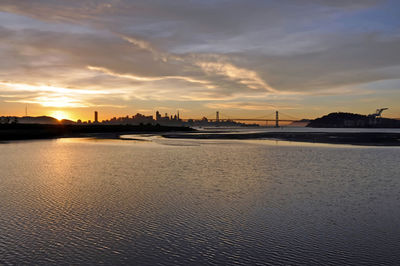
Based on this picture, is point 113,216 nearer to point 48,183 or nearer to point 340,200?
point 48,183

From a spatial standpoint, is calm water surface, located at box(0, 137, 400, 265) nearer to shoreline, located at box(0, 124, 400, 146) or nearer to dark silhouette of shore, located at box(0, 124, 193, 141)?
shoreline, located at box(0, 124, 400, 146)

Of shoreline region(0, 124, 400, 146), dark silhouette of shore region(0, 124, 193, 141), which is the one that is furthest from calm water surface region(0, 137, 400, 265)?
dark silhouette of shore region(0, 124, 193, 141)

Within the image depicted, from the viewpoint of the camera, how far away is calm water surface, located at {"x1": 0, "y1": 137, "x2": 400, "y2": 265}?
731cm

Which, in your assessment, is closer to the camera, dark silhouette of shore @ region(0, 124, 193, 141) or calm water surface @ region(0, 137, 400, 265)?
calm water surface @ region(0, 137, 400, 265)

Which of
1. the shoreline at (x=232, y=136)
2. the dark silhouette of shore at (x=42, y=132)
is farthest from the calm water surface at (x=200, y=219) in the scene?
the dark silhouette of shore at (x=42, y=132)

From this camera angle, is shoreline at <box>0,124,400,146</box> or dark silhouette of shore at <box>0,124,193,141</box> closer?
shoreline at <box>0,124,400,146</box>

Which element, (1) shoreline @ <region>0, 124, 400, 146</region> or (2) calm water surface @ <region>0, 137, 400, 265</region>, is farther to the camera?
(1) shoreline @ <region>0, 124, 400, 146</region>

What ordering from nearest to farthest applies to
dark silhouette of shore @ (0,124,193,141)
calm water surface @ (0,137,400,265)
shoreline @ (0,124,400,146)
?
calm water surface @ (0,137,400,265)
shoreline @ (0,124,400,146)
dark silhouette of shore @ (0,124,193,141)

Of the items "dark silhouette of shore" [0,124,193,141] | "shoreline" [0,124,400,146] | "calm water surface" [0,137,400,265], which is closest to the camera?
"calm water surface" [0,137,400,265]

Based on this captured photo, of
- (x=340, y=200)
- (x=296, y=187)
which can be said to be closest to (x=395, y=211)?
(x=340, y=200)

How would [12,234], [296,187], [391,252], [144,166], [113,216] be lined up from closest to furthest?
[391,252], [12,234], [113,216], [296,187], [144,166]

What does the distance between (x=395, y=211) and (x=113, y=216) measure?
32.2 feet

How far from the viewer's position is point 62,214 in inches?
418

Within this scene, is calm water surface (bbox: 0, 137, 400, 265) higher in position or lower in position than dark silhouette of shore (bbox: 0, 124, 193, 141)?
lower
